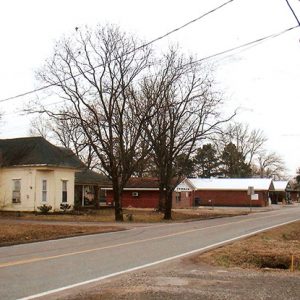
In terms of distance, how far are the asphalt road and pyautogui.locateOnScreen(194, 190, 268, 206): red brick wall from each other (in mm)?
53649

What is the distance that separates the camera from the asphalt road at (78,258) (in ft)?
32.0

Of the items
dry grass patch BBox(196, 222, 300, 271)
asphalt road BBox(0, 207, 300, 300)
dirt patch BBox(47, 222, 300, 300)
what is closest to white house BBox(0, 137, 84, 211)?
asphalt road BBox(0, 207, 300, 300)

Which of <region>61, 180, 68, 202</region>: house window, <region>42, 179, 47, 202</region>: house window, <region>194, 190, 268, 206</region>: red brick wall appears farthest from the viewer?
<region>194, 190, 268, 206</region>: red brick wall

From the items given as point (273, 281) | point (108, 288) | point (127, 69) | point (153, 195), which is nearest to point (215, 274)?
point (273, 281)

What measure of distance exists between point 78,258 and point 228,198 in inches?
2495

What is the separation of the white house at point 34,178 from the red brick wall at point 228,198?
126ft

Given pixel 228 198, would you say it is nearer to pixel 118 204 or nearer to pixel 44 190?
pixel 44 190

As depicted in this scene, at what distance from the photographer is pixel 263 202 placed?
74312 millimetres

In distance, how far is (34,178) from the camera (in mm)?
38125

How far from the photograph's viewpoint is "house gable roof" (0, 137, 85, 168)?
38812 mm

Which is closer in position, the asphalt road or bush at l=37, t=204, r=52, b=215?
the asphalt road

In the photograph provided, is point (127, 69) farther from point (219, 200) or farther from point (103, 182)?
point (219, 200)

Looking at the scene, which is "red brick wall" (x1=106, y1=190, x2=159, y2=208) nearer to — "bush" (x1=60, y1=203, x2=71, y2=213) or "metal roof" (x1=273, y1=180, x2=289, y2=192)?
"bush" (x1=60, y1=203, x2=71, y2=213)

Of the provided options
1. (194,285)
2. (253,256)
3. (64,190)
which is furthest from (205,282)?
(64,190)
